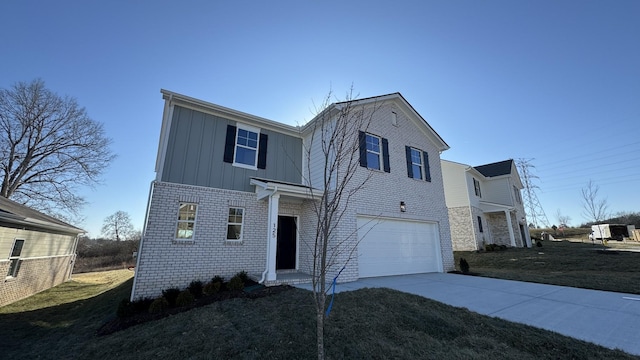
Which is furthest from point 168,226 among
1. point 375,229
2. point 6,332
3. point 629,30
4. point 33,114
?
point 33,114

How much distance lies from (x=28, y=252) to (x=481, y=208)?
28632 millimetres

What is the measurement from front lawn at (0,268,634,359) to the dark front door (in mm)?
3253

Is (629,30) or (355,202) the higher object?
(629,30)

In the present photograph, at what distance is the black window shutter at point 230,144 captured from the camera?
9.20 metres

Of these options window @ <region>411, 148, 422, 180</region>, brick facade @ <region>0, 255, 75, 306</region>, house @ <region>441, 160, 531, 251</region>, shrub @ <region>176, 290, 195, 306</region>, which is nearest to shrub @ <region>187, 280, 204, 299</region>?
shrub @ <region>176, 290, 195, 306</region>

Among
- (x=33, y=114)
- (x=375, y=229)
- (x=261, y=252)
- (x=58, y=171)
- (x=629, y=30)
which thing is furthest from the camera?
(x=58, y=171)

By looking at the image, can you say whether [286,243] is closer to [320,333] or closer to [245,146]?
[245,146]

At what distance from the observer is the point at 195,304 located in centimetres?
639

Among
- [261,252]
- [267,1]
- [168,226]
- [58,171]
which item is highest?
[267,1]

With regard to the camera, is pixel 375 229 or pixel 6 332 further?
pixel 375 229

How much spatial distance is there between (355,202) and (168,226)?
6.31 meters

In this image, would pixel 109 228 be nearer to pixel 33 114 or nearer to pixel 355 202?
pixel 33 114

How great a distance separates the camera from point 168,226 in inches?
303

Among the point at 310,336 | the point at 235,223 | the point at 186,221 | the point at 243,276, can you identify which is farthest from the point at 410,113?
the point at 310,336
